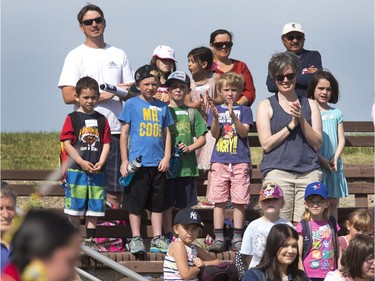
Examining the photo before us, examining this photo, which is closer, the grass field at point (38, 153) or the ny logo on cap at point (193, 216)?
the ny logo on cap at point (193, 216)

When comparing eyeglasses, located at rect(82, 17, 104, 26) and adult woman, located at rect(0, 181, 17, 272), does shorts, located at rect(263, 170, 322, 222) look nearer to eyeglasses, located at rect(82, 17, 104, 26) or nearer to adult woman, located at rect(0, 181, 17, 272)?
eyeglasses, located at rect(82, 17, 104, 26)

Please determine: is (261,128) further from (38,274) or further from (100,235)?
(38,274)

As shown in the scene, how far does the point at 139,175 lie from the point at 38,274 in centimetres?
596

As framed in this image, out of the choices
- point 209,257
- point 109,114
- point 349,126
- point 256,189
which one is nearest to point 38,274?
point 209,257

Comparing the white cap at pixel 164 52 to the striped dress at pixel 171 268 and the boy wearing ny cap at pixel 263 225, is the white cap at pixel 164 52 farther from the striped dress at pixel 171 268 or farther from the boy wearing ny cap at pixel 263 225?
the striped dress at pixel 171 268

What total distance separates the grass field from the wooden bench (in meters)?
4.56

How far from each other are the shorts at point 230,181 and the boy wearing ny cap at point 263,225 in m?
0.73

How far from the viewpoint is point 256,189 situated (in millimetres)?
10000

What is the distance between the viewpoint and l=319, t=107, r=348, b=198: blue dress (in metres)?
9.16

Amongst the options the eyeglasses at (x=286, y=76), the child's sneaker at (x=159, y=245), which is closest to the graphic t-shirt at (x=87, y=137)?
the child's sneaker at (x=159, y=245)

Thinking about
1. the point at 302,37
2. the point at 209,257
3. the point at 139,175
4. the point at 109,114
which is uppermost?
the point at 302,37

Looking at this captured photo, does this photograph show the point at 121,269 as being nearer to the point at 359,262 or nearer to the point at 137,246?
the point at 359,262

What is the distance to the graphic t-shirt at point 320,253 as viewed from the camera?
26.3 feet

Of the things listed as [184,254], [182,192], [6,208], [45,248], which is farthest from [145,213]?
[45,248]
